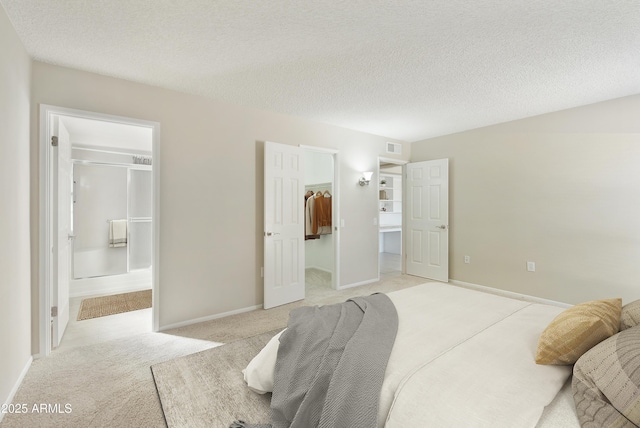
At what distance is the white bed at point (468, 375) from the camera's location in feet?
3.25

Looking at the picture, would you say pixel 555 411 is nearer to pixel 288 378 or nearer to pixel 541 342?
pixel 541 342

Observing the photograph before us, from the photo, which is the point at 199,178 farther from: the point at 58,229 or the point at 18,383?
the point at 18,383

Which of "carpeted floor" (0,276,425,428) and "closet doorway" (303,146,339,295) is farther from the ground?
"closet doorway" (303,146,339,295)

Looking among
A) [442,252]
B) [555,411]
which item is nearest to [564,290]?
[442,252]

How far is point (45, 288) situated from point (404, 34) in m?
3.40

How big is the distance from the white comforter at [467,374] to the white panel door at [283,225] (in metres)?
2.12

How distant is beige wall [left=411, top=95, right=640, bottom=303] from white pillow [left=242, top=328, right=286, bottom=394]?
3671mm

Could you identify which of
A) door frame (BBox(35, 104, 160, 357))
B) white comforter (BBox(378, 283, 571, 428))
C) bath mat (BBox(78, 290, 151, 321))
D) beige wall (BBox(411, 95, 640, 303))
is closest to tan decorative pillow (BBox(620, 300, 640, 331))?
white comforter (BBox(378, 283, 571, 428))

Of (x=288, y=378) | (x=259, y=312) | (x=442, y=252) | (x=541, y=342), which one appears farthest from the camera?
(x=442, y=252)

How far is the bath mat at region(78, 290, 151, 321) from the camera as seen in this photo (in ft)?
11.2

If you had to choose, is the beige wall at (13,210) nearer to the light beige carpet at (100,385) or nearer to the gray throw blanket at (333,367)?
the light beige carpet at (100,385)

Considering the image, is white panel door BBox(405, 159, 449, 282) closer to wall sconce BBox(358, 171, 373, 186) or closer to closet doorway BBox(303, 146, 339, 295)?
wall sconce BBox(358, 171, 373, 186)

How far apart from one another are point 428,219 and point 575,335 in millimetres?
3869

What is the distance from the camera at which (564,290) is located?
3.59 meters
